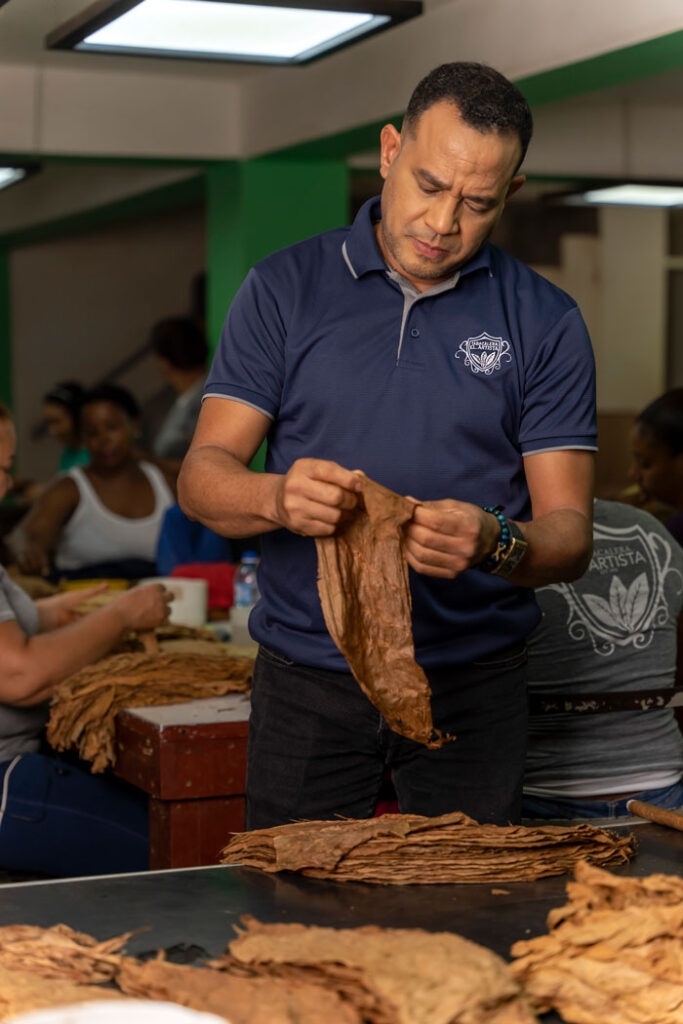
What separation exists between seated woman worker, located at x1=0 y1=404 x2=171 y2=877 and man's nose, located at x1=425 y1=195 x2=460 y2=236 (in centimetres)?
133

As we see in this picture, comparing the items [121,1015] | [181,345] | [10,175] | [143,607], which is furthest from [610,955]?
[10,175]

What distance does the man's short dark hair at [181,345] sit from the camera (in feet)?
22.5

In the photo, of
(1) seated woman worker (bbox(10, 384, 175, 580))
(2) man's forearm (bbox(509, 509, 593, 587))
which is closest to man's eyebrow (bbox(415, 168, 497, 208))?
(2) man's forearm (bbox(509, 509, 593, 587))

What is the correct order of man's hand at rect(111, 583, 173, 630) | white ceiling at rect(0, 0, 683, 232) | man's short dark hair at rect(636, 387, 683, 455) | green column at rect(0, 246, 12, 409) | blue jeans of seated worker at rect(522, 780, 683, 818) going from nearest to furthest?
→ blue jeans of seated worker at rect(522, 780, 683, 818) → man's hand at rect(111, 583, 173, 630) → man's short dark hair at rect(636, 387, 683, 455) → white ceiling at rect(0, 0, 683, 232) → green column at rect(0, 246, 12, 409)

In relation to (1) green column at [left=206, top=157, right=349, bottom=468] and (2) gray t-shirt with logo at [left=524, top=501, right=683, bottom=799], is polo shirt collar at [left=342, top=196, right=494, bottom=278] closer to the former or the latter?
(2) gray t-shirt with logo at [left=524, top=501, right=683, bottom=799]

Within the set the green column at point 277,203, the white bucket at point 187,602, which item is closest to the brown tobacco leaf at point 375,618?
the white bucket at point 187,602

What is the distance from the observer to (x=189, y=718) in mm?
2895

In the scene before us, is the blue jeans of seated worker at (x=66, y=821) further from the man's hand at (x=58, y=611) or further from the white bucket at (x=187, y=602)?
the white bucket at (x=187, y=602)

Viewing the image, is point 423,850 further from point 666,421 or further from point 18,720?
point 666,421

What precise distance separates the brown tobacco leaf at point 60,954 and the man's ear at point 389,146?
Result: 4.07ft

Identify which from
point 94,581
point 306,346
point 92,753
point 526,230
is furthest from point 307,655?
point 526,230

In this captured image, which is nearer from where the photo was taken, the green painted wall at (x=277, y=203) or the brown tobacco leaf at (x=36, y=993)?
the brown tobacco leaf at (x=36, y=993)

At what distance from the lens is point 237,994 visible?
132cm

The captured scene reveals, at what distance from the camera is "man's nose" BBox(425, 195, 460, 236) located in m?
2.05
